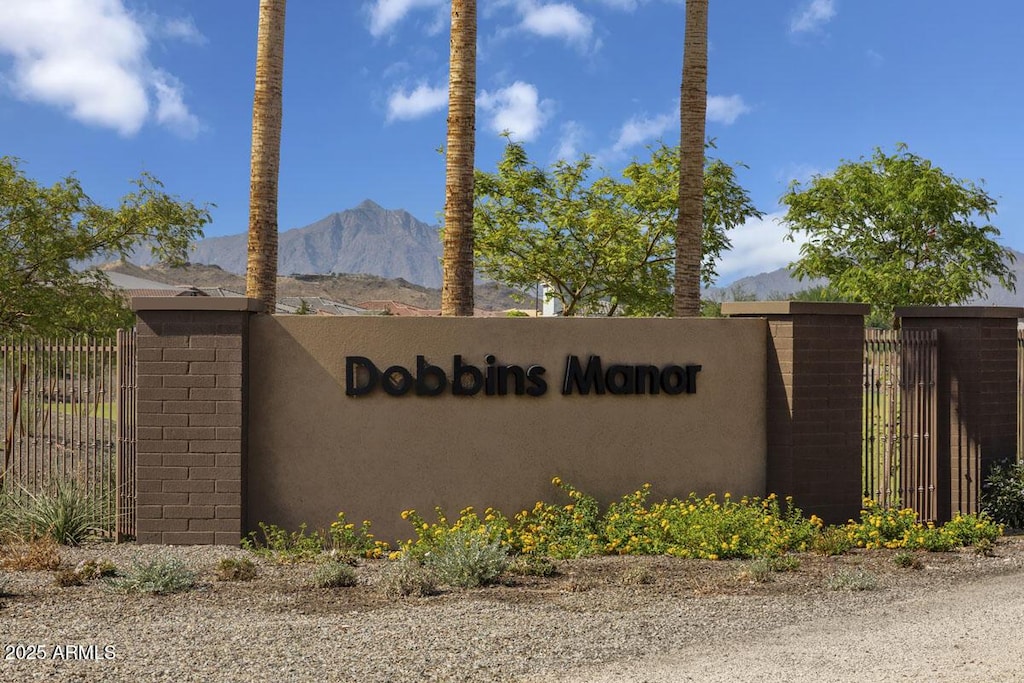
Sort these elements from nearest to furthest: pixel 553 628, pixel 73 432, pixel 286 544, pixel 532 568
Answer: pixel 553 628 → pixel 532 568 → pixel 286 544 → pixel 73 432

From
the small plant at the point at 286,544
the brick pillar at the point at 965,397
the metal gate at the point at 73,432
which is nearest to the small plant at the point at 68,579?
the small plant at the point at 286,544

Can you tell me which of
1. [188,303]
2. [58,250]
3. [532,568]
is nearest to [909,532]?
[532,568]

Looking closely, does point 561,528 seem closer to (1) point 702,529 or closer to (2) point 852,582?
(1) point 702,529

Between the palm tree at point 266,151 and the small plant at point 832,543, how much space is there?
8.70 m

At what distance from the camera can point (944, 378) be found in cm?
1398

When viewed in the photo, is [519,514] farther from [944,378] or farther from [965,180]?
[965,180]

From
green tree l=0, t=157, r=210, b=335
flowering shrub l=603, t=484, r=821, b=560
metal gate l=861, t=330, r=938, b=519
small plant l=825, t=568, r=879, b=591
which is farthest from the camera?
green tree l=0, t=157, r=210, b=335

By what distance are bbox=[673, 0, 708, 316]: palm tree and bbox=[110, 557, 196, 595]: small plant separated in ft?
30.2

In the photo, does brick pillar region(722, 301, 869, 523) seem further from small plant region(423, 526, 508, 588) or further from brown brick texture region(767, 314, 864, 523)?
small plant region(423, 526, 508, 588)

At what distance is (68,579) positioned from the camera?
9766 mm

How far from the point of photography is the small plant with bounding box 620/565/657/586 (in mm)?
9820

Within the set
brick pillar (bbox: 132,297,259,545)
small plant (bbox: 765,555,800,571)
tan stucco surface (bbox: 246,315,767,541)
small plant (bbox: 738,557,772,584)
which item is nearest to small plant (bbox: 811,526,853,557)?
small plant (bbox: 765,555,800,571)

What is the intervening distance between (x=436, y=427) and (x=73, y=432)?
4.56 metres

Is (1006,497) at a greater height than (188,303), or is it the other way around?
(188,303)
